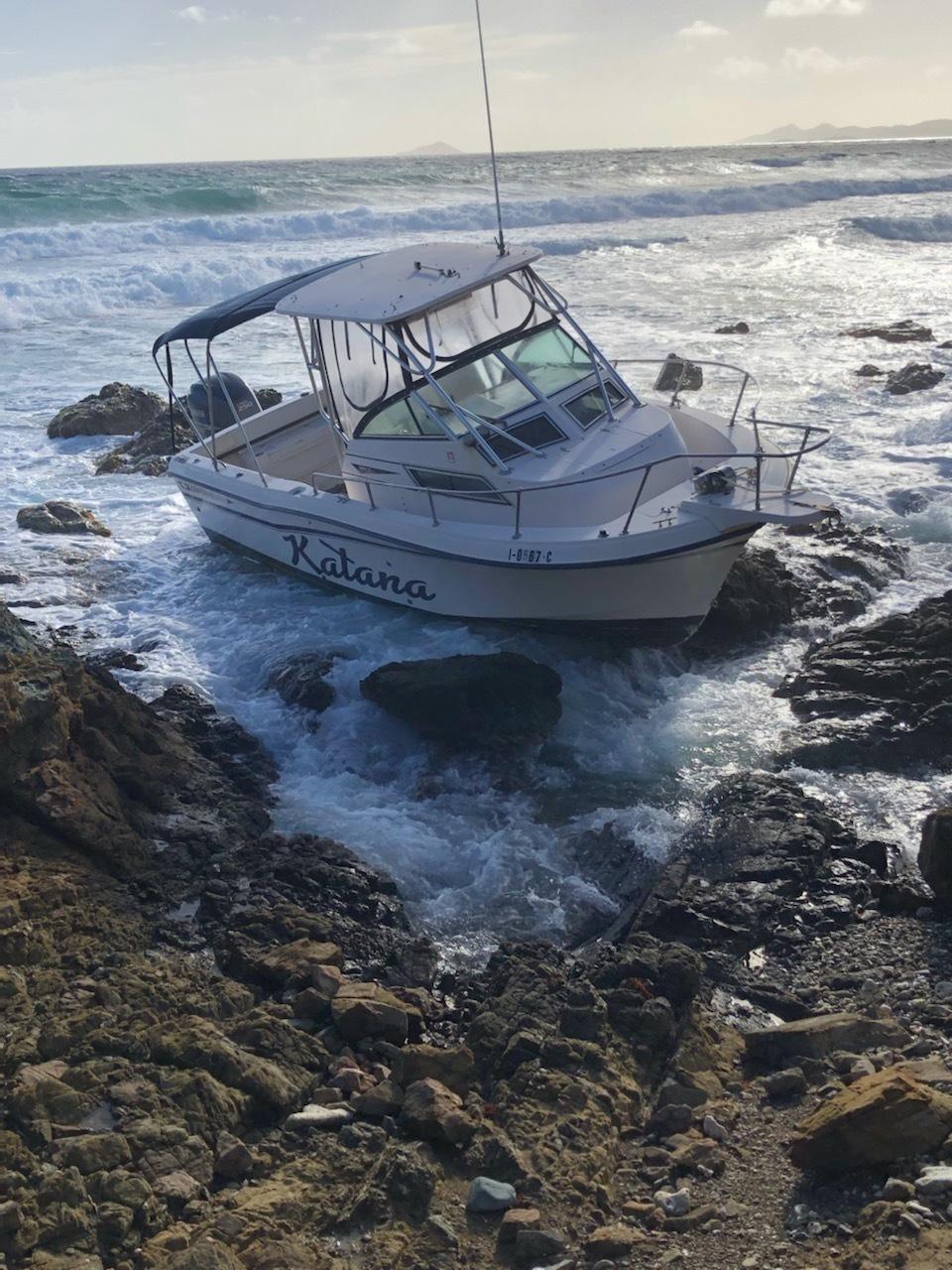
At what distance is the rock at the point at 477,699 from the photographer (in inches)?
378

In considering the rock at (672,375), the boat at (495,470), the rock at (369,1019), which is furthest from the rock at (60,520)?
the rock at (369,1019)

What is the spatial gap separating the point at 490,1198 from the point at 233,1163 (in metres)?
1.06

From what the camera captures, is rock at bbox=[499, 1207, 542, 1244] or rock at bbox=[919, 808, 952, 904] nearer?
rock at bbox=[499, 1207, 542, 1244]

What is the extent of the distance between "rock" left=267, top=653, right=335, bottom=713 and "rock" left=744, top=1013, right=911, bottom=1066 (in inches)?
201

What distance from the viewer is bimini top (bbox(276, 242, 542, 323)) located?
1106 cm

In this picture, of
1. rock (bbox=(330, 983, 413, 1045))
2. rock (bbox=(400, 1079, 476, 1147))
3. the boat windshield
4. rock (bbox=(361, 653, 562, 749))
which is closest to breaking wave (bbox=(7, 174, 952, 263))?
the boat windshield

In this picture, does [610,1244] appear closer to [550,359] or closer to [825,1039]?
[825,1039]

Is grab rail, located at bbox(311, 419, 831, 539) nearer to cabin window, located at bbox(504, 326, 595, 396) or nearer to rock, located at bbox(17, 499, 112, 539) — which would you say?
cabin window, located at bbox(504, 326, 595, 396)

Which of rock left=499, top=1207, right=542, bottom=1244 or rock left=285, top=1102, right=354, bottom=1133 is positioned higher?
rock left=285, top=1102, right=354, bottom=1133

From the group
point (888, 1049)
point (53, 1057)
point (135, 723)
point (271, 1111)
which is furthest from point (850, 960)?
point (135, 723)

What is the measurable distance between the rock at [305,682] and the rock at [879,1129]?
5944 mm

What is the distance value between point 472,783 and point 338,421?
4.40m

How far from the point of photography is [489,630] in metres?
11.1

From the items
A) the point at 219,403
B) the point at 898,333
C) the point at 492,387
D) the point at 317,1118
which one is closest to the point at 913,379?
the point at 898,333
